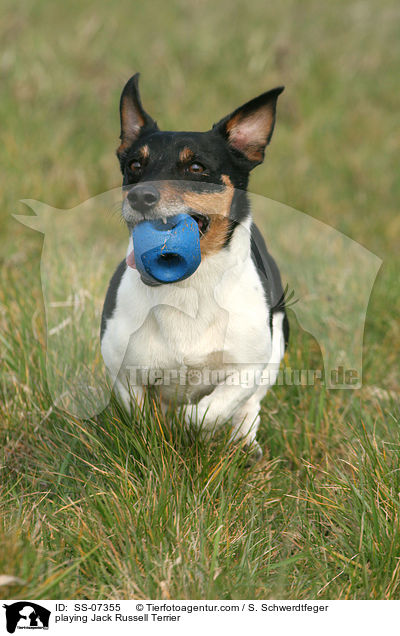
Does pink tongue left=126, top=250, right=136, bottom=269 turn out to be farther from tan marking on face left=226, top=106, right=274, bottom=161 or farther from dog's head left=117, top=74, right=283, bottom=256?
tan marking on face left=226, top=106, right=274, bottom=161

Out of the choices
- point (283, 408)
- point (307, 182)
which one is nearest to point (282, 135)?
point (307, 182)

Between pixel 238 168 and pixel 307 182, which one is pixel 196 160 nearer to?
pixel 238 168

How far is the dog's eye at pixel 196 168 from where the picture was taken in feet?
10.5

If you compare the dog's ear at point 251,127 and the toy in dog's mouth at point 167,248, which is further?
the dog's ear at point 251,127

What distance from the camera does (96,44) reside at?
9.91 metres

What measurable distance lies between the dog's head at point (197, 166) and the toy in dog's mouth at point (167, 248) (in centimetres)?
5

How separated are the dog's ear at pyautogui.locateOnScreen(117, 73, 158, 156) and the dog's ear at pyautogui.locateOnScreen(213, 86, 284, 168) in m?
0.36

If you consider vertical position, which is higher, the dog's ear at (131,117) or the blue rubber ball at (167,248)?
the dog's ear at (131,117)

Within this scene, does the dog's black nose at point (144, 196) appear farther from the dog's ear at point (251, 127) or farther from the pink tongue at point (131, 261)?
the dog's ear at point (251, 127)
